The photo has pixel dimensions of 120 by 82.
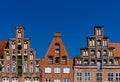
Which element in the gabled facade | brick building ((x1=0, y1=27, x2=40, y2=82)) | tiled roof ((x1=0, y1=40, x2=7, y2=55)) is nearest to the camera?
brick building ((x1=0, y1=27, x2=40, y2=82))

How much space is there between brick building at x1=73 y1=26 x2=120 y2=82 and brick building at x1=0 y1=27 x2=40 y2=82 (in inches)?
236

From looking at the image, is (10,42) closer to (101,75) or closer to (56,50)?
(56,50)

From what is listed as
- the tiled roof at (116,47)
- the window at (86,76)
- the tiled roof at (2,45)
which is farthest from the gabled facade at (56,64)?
the tiled roof at (116,47)

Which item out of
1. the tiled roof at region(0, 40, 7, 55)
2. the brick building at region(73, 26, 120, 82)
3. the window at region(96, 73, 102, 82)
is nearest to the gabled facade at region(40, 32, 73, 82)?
the brick building at region(73, 26, 120, 82)

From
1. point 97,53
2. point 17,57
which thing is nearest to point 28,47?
point 17,57

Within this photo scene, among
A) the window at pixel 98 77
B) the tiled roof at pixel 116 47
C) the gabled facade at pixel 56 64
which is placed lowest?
the window at pixel 98 77

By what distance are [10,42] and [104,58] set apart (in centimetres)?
1360

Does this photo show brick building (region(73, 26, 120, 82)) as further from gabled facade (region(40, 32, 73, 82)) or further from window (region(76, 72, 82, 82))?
gabled facade (region(40, 32, 73, 82))

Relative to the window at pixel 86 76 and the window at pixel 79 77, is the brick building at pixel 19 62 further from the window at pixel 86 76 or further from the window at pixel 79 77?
the window at pixel 86 76

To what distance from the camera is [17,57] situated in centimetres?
7581

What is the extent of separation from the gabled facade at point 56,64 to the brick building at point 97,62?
1.14 meters

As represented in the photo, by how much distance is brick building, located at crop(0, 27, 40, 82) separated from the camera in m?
75.1

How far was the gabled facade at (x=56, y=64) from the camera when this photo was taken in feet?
247

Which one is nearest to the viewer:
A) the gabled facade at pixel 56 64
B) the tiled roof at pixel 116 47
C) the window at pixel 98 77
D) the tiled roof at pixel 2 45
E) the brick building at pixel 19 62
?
the brick building at pixel 19 62
